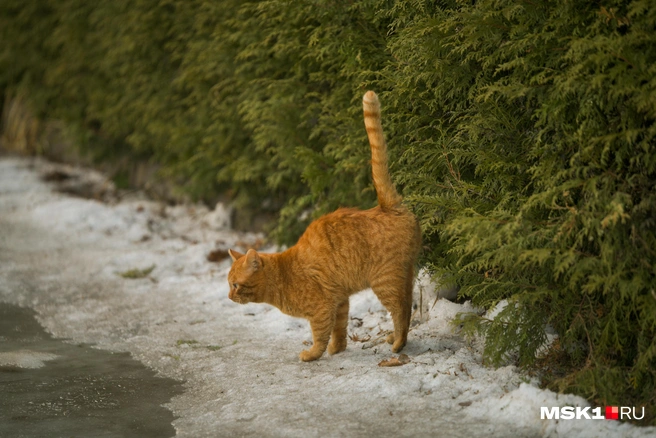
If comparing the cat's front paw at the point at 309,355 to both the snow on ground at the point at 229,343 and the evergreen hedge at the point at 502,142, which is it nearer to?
the snow on ground at the point at 229,343

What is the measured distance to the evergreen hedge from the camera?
2.99m

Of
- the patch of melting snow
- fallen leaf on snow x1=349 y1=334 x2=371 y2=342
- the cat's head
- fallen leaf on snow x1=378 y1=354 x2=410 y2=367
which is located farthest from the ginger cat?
the patch of melting snow

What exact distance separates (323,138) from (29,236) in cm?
409

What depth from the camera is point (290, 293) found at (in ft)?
13.7

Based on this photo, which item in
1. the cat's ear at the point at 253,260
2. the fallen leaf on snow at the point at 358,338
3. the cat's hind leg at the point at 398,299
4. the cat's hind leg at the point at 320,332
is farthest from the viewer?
the fallen leaf on snow at the point at 358,338

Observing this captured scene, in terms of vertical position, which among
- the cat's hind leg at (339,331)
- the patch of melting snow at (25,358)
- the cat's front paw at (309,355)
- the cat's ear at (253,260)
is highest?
the cat's ear at (253,260)

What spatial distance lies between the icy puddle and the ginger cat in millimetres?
858

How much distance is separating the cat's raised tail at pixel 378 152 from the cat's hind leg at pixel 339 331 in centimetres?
74

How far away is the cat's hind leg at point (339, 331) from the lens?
4.26 m

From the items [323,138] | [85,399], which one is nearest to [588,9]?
[323,138]

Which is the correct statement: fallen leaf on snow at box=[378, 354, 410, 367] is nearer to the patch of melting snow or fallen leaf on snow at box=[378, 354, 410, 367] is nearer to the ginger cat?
the ginger cat

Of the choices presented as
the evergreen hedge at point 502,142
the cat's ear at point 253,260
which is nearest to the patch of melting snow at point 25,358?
the cat's ear at point 253,260

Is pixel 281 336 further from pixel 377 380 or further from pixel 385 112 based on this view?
pixel 385 112

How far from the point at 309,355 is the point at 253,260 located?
71 centimetres
